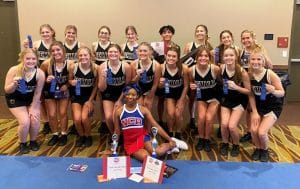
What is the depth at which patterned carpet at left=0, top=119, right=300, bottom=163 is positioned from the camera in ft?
13.4

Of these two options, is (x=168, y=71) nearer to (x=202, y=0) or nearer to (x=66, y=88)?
(x=66, y=88)

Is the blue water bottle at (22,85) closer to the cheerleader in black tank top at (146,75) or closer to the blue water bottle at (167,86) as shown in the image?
the cheerleader in black tank top at (146,75)

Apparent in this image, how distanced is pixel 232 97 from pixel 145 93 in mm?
1072

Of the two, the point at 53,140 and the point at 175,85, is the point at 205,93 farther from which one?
the point at 53,140

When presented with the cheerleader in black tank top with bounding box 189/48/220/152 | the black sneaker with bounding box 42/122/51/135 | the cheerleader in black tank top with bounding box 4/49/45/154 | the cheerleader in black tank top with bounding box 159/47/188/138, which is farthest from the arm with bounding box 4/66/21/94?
the cheerleader in black tank top with bounding box 189/48/220/152

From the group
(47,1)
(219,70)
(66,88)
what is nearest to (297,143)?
(219,70)

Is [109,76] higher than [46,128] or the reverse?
→ higher

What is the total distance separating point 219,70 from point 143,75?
905 millimetres

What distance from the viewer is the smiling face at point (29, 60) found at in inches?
160

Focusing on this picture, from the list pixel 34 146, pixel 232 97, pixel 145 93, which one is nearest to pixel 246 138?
pixel 232 97

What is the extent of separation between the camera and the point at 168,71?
446cm

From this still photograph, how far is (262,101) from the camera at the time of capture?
4012mm

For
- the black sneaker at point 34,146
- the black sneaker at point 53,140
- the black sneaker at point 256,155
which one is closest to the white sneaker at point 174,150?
the black sneaker at point 256,155

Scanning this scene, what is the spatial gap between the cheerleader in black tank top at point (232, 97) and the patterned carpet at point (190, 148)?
0.67 ft
